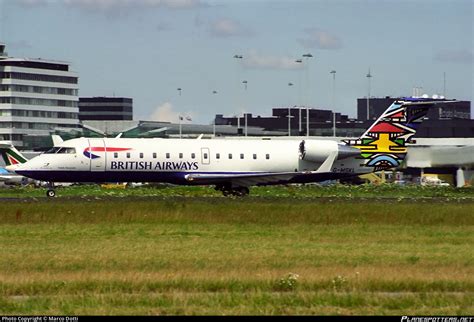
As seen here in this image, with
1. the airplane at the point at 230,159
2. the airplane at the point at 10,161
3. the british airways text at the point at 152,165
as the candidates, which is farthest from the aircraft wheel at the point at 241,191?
the airplane at the point at 10,161

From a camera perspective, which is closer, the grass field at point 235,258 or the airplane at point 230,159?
the grass field at point 235,258

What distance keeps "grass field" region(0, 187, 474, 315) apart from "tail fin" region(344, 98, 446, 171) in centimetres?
2069

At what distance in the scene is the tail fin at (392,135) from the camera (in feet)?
227

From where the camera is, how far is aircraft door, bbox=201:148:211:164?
65.5m

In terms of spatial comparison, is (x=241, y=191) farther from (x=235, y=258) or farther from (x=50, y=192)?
(x=235, y=258)

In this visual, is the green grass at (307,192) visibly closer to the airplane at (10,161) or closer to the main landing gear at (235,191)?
the main landing gear at (235,191)

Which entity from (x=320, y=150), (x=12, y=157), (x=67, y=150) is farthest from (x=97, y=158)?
(x=12, y=157)

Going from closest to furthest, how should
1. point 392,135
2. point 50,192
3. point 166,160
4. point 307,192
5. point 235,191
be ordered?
1. point 50,192
2. point 166,160
3. point 235,191
4. point 392,135
5. point 307,192

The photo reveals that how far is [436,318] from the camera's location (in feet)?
65.6

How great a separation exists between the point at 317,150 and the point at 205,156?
22.0ft

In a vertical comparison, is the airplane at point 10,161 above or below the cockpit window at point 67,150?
below

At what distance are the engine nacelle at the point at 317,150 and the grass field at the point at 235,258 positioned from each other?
1790 centimetres

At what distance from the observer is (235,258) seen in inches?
1195

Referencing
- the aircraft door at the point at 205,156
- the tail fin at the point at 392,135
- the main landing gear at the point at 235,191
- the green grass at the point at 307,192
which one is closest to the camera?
the aircraft door at the point at 205,156
